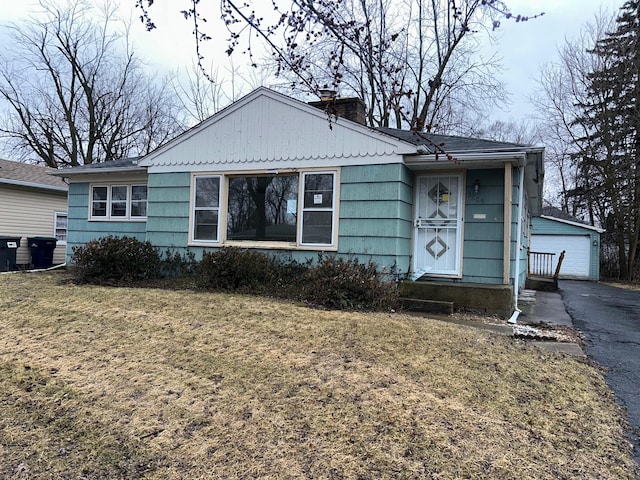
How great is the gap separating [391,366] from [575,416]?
1.42 metres

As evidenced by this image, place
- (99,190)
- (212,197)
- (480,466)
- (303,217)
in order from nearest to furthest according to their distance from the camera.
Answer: (480,466) → (303,217) → (212,197) → (99,190)

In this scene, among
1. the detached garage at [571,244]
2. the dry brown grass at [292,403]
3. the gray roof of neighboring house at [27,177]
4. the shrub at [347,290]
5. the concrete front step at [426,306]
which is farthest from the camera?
the detached garage at [571,244]

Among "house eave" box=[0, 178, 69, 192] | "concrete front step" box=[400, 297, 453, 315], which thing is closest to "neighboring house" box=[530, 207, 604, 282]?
"concrete front step" box=[400, 297, 453, 315]

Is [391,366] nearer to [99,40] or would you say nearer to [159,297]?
[159,297]

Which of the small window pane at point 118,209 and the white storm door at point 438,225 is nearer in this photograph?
the white storm door at point 438,225

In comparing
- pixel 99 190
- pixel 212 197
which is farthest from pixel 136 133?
pixel 212 197

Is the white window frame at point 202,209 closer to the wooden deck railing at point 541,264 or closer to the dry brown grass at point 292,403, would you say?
the dry brown grass at point 292,403

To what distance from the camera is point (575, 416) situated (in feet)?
10.2

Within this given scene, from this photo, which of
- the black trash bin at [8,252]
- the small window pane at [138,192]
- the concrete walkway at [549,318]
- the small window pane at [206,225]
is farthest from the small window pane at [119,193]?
the concrete walkway at [549,318]

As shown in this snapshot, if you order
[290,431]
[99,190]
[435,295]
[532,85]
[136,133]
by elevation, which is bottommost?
[290,431]

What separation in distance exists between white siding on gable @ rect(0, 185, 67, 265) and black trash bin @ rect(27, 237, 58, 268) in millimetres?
334

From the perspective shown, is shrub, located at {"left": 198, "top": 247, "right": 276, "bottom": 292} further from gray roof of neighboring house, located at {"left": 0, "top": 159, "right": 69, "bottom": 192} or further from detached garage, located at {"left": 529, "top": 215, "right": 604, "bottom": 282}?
detached garage, located at {"left": 529, "top": 215, "right": 604, "bottom": 282}

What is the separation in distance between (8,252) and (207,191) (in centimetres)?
810

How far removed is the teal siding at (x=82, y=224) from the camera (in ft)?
35.7
